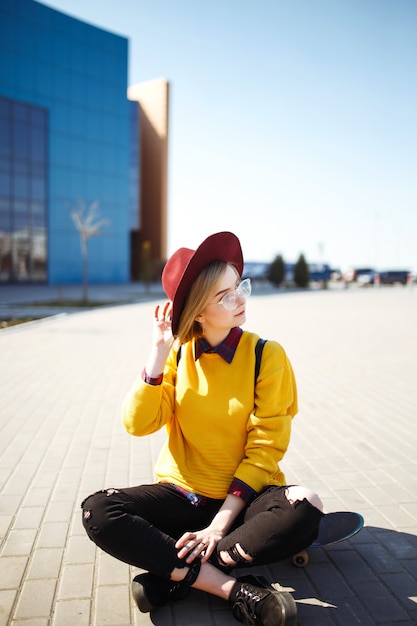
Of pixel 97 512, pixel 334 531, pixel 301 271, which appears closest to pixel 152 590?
pixel 97 512

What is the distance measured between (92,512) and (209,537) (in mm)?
503

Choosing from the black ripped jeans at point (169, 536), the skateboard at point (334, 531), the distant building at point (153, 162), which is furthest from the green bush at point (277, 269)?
the black ripped jeans at point (169, 536)

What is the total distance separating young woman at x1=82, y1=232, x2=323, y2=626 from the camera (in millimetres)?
2203

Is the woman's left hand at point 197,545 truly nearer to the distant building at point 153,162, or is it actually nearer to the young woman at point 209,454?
the young woman at point 209,454

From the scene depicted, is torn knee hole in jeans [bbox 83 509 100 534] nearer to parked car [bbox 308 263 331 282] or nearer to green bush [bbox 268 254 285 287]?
green bush [bbox 268 254 285 287]

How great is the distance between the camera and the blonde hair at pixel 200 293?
2.46 m

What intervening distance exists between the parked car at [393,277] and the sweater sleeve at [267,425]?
45.9 metres

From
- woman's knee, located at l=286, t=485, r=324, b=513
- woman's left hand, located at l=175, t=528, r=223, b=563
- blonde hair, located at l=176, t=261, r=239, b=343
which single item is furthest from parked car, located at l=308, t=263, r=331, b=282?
woman's left hand, located at l=175, t=528, r=223, b=563

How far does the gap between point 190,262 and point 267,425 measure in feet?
2.69

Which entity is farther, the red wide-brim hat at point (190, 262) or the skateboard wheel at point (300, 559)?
the skateboard wheel at point (300, 559)

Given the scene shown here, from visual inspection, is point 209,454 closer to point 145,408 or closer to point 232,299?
point 145,408

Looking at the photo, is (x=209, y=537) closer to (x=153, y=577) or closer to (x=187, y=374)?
(x=153, y=577)

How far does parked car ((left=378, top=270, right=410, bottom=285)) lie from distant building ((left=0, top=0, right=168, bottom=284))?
21.8 m

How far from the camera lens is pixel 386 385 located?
273 inches
